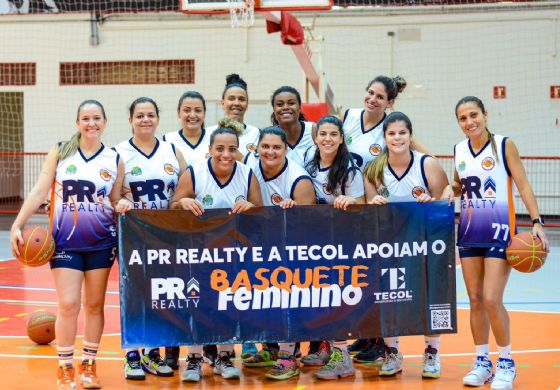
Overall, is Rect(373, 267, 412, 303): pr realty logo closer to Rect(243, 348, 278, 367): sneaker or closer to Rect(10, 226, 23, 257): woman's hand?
Rect(243, 348, 278, 367): sneaker

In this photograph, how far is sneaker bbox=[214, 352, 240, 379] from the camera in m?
5.82

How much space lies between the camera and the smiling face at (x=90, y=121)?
5578 mm

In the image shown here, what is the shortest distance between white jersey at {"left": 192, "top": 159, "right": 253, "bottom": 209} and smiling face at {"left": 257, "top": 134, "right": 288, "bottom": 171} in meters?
0.17

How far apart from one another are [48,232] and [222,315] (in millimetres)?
1334

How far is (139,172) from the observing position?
5.86m

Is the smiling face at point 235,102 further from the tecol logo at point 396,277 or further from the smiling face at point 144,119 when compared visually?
the tecol logo at point 396,277

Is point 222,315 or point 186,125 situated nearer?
point 222,315

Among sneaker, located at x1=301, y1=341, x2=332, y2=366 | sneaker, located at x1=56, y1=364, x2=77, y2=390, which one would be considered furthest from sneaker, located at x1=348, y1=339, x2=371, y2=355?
sneaker, located at x1=56, y1=364, x2=77, y2=390

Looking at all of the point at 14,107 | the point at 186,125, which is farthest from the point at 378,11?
the point at 186,125

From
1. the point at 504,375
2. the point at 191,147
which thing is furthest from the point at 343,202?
the point at 504,375

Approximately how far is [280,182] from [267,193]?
0.14 m

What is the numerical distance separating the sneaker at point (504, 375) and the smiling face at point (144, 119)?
2.99 meters

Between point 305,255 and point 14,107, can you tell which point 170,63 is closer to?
point 14,107

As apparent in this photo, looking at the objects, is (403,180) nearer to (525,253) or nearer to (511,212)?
(511,212)
